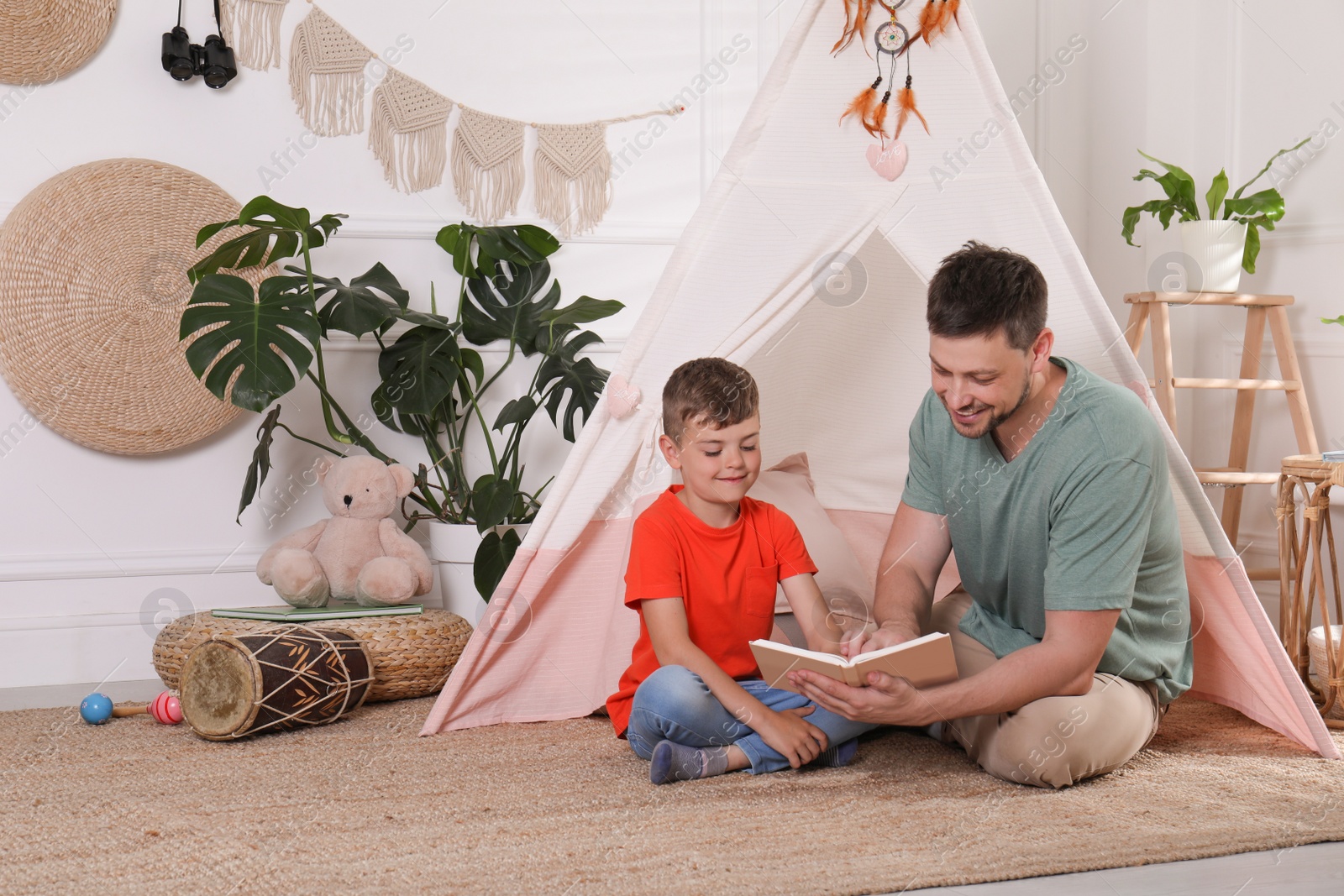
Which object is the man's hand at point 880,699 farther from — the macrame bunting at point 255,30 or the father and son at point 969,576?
the macrame bunting at point 255,30

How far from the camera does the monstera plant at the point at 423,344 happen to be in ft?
6.91

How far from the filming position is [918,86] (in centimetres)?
191

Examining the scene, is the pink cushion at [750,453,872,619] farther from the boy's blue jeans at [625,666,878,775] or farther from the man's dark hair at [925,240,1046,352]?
the man's dark hair at [925,240,1046,352]

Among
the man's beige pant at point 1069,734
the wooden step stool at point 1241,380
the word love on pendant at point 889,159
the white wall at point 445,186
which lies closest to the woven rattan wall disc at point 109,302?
the white wall at point 445,186

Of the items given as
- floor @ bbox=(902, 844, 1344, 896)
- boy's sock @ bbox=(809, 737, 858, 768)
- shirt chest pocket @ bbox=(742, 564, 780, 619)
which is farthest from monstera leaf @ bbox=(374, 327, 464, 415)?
floor @ bbox=(902, 844, 1344, 896)

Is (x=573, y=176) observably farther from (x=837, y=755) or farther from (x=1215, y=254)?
(x=837, y=755)

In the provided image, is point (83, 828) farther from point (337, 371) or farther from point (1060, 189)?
point (1060, 189)

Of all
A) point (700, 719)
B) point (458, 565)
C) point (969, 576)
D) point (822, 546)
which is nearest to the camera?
point (700, 719)

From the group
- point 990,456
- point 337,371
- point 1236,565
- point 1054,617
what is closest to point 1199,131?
point 1236,565

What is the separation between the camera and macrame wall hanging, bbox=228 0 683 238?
2.71m

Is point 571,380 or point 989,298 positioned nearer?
point 989,298

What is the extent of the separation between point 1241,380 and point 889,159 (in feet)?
4.02

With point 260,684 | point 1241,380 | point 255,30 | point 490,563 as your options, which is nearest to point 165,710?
point 260,684

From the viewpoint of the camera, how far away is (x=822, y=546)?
7.24ft
